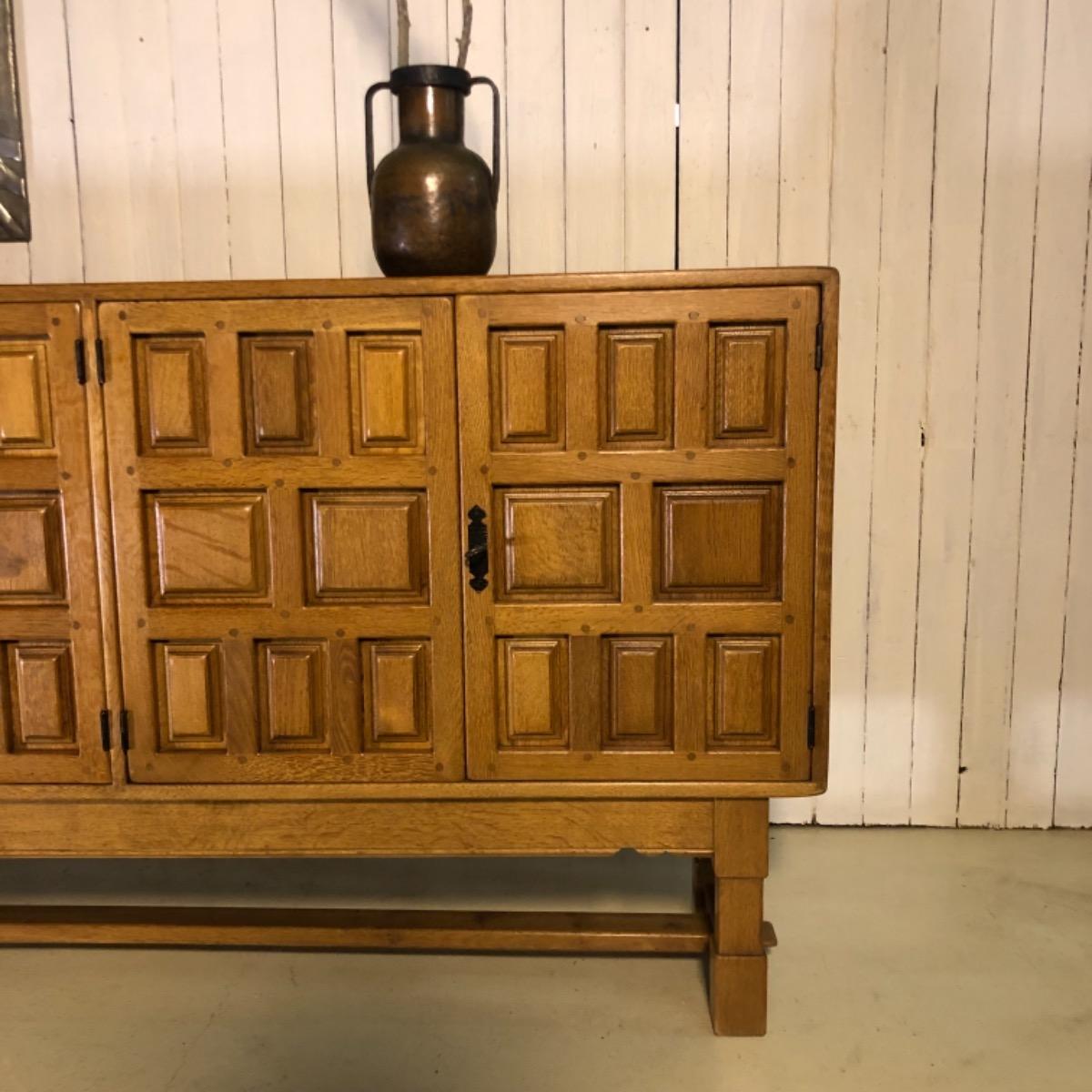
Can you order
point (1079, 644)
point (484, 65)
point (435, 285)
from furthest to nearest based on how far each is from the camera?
point (1079, 644), point (484, 65), point (435, 285)

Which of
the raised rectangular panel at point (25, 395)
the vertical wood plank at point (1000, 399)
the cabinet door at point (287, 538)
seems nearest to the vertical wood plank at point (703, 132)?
the vertical wood plank at point (1000, 399)

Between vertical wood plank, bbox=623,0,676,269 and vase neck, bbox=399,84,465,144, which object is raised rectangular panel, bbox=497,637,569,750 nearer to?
vase neck, bbox=399,84,465,144

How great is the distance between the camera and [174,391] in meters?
1.76

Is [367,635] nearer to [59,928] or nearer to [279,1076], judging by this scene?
[279,1076]

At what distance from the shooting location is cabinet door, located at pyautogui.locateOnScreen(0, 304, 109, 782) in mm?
1761

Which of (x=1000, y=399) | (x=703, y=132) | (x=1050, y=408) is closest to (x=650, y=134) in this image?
(x=703, y=132)

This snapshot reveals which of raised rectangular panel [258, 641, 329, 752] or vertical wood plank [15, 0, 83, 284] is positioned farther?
vertical wood plank [15, 0, 83, 284]

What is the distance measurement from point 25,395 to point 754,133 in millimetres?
1920

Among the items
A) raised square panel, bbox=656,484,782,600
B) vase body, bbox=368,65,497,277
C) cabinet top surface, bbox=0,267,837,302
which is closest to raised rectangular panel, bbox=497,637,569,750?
raised square panel, bbox=656,484,782,600

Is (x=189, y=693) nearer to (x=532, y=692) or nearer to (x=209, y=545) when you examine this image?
(x=209, y=545)

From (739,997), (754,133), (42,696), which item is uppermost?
(754,133)

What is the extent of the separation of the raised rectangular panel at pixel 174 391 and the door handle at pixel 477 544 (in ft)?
1.69

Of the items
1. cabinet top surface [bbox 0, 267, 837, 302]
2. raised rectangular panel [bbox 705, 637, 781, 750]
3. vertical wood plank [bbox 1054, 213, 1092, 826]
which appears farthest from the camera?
vertical wood plank [bbox 1054, 213, 1092, 826]

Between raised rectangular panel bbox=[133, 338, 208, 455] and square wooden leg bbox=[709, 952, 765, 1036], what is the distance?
143 centimetres
